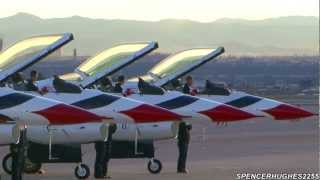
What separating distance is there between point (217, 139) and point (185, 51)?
11364mm

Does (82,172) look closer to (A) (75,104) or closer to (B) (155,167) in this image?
(A) (75,104)

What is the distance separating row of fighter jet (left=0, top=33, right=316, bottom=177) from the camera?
18547mm

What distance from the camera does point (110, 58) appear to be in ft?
73.9

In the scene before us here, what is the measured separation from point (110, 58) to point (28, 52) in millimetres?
3067

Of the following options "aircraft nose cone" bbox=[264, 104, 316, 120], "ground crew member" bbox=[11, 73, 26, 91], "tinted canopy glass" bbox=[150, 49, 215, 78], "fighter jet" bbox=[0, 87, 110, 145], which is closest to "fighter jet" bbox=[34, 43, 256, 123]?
"tinted canopy glass" bbox=[150, 49, 215, 78]

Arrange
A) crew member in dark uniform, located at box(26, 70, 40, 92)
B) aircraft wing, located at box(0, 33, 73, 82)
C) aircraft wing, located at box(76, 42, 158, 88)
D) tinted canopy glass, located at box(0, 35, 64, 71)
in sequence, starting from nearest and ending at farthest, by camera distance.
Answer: aircraft wing, located at box(0, 33, 73, 82) < tinted canopy glass, located at box(0, 35, 64, 71) < crew member in dark uniform, located at box(26, 70, 40, 92) < aircraft wing, located at box(76, 42, 158, 88)

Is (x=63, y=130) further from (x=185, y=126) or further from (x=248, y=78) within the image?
(x=248, y=78)

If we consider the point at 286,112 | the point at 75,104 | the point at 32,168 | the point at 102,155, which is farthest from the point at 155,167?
the point at 286,112

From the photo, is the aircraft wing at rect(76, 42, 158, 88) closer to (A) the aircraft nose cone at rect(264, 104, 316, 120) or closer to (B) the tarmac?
(B) the tarmac

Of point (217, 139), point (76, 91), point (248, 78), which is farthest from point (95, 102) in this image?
point (248, 78)

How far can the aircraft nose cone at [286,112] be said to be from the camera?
2388cm

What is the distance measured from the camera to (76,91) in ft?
68.1

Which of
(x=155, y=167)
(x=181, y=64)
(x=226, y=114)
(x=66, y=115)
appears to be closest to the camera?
(x=66, y=115)

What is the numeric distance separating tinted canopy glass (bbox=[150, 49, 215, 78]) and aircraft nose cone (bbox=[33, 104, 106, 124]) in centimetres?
602
